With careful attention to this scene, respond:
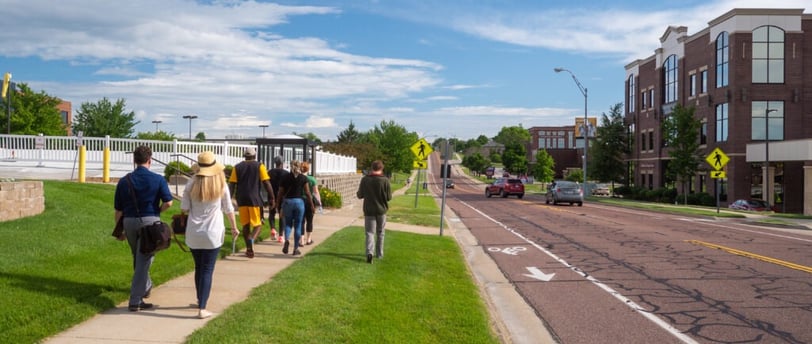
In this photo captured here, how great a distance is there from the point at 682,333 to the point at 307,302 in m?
4.17

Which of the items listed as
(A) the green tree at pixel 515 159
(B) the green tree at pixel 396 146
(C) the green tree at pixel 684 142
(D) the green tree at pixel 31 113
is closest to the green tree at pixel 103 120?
(D) the green tree at pixel 31 113

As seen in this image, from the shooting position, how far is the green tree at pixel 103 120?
184 ft

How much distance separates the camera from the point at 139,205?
23.4ft

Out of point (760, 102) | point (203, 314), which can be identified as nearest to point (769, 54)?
point (760, 102)

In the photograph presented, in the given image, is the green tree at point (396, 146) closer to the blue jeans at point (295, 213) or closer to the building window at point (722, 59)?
the building window at point (722, 59)

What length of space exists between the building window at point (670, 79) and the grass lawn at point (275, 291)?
162 ft

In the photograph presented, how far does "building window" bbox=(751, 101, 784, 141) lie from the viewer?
44781 millimetres

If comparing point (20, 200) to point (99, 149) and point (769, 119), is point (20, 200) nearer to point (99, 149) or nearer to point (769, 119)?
point (99, 149)

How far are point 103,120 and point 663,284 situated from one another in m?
54.8

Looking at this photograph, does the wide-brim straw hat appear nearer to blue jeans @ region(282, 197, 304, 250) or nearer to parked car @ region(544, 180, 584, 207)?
blue jeans @ region(282, 197, 304, 250)

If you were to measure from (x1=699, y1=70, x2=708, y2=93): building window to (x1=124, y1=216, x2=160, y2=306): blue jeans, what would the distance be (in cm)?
4977

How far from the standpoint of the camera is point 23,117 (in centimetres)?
5116

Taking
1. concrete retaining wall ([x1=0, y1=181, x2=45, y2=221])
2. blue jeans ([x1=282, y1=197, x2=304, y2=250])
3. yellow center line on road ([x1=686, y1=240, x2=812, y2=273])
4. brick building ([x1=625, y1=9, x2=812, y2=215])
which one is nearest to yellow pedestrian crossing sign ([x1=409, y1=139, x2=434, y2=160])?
yellow center line on road ([x1=686, y1=240, x2=812, y2=273])

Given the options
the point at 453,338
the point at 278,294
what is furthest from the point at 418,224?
the point at 453,338
